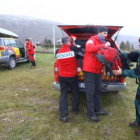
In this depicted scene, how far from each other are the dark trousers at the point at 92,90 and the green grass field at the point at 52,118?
24 cm

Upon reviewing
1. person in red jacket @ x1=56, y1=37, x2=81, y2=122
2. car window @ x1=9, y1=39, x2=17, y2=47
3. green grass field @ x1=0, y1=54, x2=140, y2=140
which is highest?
car window @ x1=9, y1=39, x2=17, y2=47

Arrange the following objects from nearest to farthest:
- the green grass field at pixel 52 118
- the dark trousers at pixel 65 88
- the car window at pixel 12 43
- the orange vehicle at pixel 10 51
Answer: the green grass field at pixel 52 118 → the dark trousers at pixel 65 88 → the orange vehicle at pixel 10 51 → the car window at pixel 12 43

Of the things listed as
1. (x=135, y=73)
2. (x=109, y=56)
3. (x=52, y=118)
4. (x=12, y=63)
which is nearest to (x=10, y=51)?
(x=12, y=63)

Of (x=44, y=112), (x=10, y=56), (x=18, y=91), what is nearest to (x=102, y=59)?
(x=44, y=112)

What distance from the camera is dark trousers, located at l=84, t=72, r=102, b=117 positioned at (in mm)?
3205

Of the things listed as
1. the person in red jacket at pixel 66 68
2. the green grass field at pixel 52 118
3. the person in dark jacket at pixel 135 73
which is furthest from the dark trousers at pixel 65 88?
the person in dark jacket at pixel 135 73

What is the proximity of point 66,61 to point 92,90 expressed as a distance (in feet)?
2.45

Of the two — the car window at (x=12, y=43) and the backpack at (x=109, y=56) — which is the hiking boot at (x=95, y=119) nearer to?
the backpack at (x=109, y=56)

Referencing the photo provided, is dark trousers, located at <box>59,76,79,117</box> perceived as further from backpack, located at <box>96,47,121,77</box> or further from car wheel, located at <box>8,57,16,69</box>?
car wheel, located at <box>8,57,16,69</box>

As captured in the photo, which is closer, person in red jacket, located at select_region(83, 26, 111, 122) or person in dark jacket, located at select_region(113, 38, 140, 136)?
person in dark jacket, located at select_region(113, 38, 140, 136)

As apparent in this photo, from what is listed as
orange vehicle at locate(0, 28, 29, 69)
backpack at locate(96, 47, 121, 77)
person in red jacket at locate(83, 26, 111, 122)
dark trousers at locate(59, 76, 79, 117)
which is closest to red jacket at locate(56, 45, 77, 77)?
dark trousers at locate(59, 76, 79, 117)

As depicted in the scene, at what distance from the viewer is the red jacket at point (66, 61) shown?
3265 mm

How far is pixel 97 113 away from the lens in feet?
12.0

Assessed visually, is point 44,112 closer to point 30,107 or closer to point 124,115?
point 30,107
